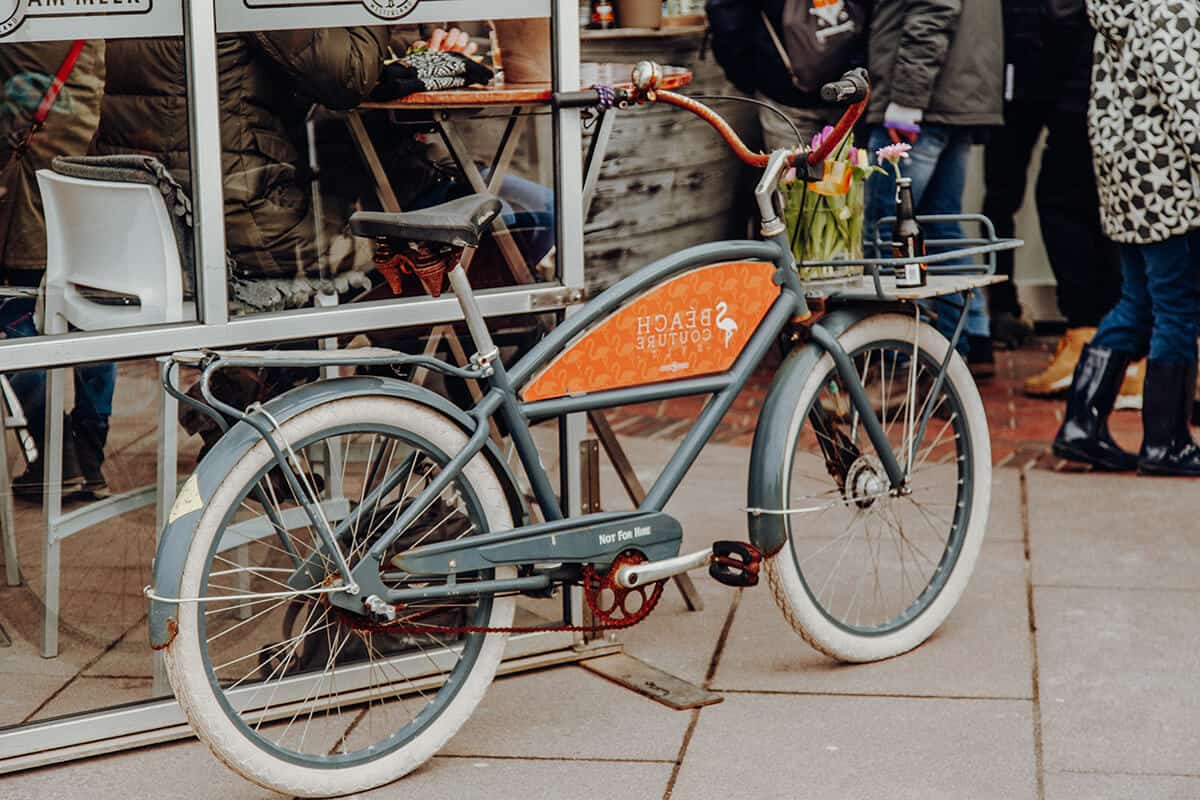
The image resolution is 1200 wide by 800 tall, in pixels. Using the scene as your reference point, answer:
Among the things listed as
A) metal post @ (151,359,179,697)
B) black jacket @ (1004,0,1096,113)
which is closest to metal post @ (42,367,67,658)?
metal post @ (151,359,179,697)

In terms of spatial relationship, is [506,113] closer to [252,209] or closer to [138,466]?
[252,209]

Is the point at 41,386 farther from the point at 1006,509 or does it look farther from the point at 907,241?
the point at 1006,509

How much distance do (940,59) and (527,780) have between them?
3.52m

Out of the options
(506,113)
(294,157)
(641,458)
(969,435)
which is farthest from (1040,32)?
(294,157)

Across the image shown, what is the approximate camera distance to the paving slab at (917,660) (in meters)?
4.09

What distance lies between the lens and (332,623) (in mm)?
3477

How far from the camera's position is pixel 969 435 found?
174 inches

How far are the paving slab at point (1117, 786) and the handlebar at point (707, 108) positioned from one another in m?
1.41

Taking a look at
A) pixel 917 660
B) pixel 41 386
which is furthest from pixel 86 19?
pixel 917 660

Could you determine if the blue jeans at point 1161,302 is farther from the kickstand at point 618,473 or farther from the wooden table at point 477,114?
the wooden table at point 477,114

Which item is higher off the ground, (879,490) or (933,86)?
(933,86)

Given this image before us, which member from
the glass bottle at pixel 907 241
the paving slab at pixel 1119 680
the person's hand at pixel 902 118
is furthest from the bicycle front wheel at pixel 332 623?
the person's hand at pixel 902 118

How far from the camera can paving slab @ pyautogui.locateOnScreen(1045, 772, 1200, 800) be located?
3486 millimetres

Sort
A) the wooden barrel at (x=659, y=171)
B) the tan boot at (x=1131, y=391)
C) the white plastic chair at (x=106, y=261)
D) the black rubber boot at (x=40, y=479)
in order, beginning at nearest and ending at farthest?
1. the white plastic chair at (x=106, y=261)
2. the black rubber boot at (x=40, y=479)
3. the tan boot at (x=1131, y=391)
4. the wooden barrel at (x=659, y=171)
